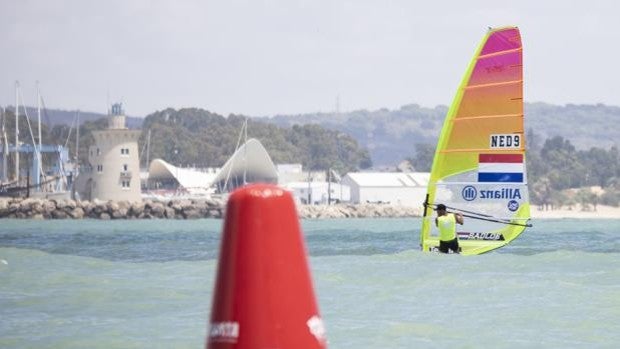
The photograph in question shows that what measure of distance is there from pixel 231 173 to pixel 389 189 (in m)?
17.7

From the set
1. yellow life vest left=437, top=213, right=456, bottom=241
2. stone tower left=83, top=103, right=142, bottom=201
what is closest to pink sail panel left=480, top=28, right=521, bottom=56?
yellow life vest left=437, top=213, right=456, bottom=241

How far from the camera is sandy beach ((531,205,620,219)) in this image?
471ft

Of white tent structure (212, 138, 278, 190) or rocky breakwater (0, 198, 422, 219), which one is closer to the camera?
rocky breakwater (0, 198, 422, 219)

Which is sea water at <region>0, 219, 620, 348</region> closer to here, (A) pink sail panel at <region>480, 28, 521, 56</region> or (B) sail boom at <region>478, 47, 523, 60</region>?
(B) sail boom at <region>478, 47, 523, 60</region>

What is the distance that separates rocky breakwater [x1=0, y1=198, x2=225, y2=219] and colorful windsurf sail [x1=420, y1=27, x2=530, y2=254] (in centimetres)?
7052

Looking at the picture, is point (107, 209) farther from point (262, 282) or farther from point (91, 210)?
point (262, 282)

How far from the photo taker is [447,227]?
24328 millimetres

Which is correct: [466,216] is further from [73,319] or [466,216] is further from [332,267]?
[73,319]

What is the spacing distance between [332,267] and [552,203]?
144 meters

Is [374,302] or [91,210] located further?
[91,210]

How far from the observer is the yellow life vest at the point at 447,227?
24.0 meters

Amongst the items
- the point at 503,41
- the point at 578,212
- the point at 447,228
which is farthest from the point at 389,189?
the point at 447,228

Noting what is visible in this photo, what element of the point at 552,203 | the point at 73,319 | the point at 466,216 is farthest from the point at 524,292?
the point at 552,203

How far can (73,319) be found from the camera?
15.6m
